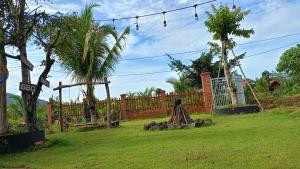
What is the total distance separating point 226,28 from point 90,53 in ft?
21.2

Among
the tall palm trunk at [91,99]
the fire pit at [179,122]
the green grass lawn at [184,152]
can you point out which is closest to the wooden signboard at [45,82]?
the green grass lawn at [184,152]

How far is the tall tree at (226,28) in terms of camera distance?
20141 millimetres

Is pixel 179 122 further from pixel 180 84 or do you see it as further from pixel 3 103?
pixel 180 84

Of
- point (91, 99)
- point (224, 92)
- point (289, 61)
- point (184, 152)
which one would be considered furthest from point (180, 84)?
point (184, 152)

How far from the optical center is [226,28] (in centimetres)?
2028

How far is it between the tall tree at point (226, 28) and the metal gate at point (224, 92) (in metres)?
1.74

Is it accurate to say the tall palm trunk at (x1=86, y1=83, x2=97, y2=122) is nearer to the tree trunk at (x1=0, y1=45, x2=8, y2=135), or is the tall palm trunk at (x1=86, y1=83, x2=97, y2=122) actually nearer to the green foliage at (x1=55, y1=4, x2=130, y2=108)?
the green foliage at (x1=55, y1=4, x2=130, y2=108)

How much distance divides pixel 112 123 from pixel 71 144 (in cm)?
673

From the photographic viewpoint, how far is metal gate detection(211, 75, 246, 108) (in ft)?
74.2

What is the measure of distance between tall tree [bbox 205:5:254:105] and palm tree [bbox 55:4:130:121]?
198 inches

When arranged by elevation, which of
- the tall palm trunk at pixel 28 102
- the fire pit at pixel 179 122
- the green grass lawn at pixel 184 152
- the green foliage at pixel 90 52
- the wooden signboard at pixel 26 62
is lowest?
the green grass lawn at pixel 184 152

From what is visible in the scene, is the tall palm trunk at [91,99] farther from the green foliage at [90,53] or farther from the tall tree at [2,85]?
the tall tree at [2,85]

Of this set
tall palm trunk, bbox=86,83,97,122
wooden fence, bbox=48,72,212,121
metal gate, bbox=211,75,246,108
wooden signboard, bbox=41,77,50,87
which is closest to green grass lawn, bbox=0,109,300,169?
wooden signboard, bbox=41,77,50,87

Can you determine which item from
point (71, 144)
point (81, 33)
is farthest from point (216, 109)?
point (71, 144)
